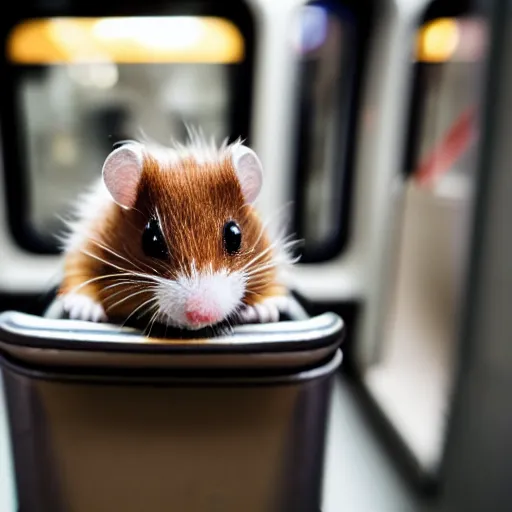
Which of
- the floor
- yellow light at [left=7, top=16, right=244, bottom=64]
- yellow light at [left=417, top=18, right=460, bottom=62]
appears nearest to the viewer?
the floor

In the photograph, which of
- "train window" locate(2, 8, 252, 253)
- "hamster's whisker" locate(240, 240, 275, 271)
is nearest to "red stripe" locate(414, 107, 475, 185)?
"train window" locate(2, 8, 252, 253)

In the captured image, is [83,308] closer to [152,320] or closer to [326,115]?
[152,320]

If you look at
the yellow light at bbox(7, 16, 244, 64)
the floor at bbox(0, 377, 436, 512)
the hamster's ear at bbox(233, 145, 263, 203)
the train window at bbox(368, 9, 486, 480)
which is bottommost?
the floor at bbox(0, 377, 436, 512)

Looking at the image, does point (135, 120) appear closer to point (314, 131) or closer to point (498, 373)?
point (314, 131)

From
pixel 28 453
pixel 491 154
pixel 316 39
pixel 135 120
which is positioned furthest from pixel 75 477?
pixel 316 39

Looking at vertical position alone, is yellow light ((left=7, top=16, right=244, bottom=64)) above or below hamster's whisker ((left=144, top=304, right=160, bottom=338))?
above

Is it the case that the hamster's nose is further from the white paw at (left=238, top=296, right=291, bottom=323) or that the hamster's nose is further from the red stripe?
the red stripe
